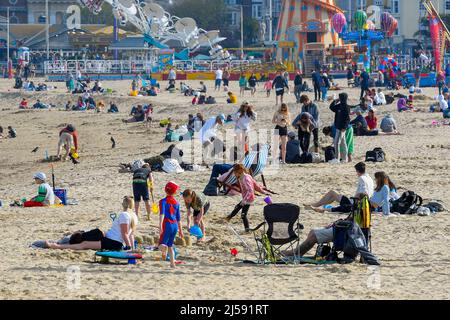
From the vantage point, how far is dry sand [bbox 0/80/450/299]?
37.5 feet

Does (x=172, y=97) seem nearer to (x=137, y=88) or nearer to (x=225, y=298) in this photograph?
(x=137, y=88)

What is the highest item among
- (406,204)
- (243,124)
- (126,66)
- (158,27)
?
(158,27)

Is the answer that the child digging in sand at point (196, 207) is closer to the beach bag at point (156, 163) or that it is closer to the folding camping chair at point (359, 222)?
the folding camping chair at point (359, 222)

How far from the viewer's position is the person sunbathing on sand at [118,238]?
13352 millimetres

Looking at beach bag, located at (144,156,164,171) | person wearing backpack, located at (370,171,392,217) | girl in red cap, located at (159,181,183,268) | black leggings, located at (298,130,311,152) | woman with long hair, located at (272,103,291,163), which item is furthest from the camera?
black leggings, located at (298,130,311,152)

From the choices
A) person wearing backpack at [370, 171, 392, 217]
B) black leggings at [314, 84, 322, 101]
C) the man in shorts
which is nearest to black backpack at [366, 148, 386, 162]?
person wearing backpack at [370, 171, 392, 217]

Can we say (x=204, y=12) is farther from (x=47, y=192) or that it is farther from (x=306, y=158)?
(x=47, y=192)

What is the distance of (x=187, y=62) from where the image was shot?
60.6 meters

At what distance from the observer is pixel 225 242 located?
14383 mm

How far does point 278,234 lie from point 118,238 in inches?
72.6

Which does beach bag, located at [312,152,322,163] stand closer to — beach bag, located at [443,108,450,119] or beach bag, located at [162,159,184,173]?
beach bag, located at [162,159,184,173]

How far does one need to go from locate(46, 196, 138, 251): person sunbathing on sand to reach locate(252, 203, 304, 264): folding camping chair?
1489mm

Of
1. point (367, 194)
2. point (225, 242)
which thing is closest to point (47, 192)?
point (225, 242)

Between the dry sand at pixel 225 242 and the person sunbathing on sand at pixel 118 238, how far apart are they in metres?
0.21
